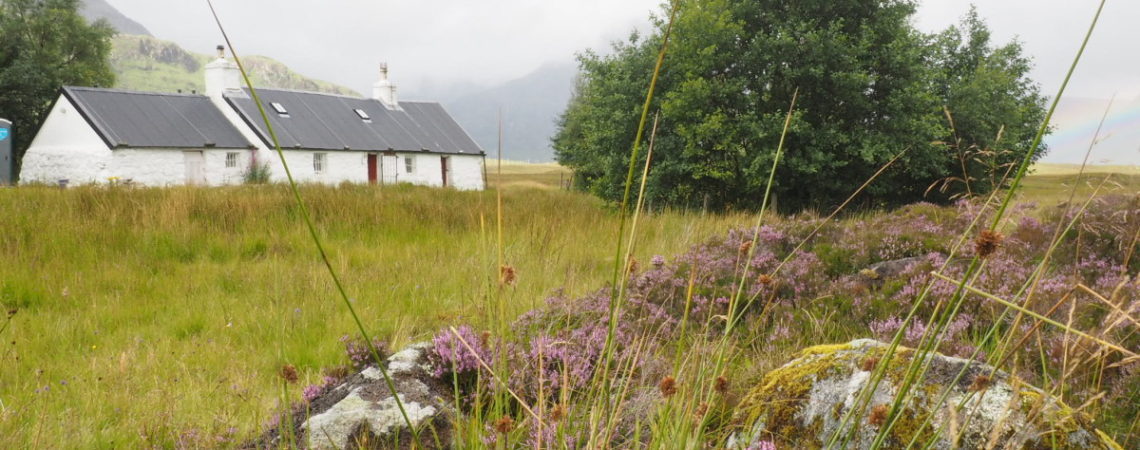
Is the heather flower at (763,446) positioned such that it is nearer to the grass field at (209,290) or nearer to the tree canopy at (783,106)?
the grass field at (209,290)

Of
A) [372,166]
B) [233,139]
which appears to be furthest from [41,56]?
[372,166]

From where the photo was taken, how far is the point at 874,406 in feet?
6.88

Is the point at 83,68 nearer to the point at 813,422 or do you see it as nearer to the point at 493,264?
the point at 493,264

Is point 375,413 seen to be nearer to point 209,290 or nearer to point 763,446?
point 763,446

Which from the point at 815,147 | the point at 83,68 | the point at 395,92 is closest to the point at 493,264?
the point at 815,147

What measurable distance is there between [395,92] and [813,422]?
37413mm

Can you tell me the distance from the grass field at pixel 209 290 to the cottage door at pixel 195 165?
2086 cm

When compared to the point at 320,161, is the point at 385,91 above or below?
above

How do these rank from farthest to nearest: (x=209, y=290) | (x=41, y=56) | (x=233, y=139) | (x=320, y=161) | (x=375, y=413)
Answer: (x=41, y=56)
(x=320, y=161)
(x=233, y=139)
(x=209, y=290)
(x=375, y=413)

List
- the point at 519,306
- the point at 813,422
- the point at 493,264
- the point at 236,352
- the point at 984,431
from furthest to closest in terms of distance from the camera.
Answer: the point at 493,264 < the point at 519,306 < the point at 236,352 < the point at 813,422 < the point at 984,431

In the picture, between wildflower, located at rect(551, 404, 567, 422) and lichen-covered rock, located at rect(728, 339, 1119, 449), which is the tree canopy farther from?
wildflower, located at rect(551, 404, 567, 422)

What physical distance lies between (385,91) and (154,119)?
11.6 meters

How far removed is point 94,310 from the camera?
4.97m

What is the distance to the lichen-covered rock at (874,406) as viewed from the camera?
2137 mm
